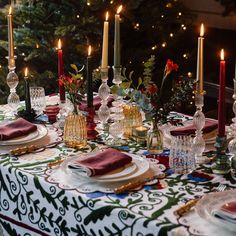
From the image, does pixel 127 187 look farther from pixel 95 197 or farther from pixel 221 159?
pixel 221 159

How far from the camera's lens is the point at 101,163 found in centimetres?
179

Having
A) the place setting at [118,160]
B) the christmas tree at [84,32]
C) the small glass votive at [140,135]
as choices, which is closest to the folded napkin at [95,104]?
the place setting at [118,160]

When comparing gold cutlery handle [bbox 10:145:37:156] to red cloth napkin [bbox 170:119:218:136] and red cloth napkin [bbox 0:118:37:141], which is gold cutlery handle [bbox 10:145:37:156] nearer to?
red cloth napkin [bbox 0:118:37:141]

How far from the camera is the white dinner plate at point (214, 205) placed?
1.42 m

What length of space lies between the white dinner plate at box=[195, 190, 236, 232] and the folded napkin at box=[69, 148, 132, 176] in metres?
0.34

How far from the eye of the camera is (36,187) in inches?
70.1

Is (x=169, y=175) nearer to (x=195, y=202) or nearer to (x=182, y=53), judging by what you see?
(x=195, y=202)

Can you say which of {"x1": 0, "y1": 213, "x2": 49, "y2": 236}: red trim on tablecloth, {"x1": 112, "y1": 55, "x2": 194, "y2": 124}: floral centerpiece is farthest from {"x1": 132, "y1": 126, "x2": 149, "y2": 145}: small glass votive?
{"x1": 0, "y1": 213, "x2": 49, "y2": 236}: red trim on tablecloth

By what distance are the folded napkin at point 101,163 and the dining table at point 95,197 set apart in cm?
3

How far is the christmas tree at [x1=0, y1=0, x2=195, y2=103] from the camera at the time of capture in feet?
12.7

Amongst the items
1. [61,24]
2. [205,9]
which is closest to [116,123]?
[61,24]

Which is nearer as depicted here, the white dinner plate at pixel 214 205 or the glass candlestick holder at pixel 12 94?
the white dinner plate at pixel 214 205

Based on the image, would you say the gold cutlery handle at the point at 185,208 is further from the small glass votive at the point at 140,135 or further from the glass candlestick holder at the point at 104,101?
the glass candlestick holder at the point at 104,101

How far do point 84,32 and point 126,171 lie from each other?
2.21 meters
